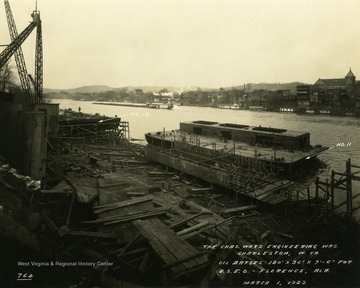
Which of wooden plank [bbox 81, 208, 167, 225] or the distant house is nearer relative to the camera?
wooden plank [bbox 81, 208, 167, 225]

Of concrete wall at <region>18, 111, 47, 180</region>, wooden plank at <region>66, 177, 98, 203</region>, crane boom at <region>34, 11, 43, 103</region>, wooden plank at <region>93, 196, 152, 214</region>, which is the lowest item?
wooden plank at <region>93, 196, 152, 214</region>

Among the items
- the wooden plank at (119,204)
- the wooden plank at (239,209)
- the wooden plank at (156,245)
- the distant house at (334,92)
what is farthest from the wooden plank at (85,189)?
the distant house at (334,92)

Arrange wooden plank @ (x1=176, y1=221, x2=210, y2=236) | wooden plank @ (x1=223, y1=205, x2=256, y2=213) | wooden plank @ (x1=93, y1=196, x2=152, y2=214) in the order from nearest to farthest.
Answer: wooden plank @ (x1=176, y1=221, x2=210, y2=236) → wooden plank @ (x1=93, y1=196, x2=152, y2=214) → wooden plank @ (x1=223, y1=205, x2=256, y2=213)

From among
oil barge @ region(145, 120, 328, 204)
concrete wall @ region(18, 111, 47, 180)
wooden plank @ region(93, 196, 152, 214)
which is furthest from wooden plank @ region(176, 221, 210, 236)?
concrete wall @ region(18, 111, 47, 180)

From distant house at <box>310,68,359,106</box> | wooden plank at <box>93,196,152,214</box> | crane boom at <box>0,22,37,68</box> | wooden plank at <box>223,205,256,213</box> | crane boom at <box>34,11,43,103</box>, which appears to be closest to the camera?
wooden plank at <box>93,196,152,214</box>

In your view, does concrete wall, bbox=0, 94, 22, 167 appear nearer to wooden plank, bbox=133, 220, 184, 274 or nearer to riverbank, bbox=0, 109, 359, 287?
riverbank, bbox=0, 109, 359, 287

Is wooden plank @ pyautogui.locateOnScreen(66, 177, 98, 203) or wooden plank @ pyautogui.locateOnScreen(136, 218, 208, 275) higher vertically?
wooden plank @ pyautogui.locateOnScreen(66, 177, 98, 203)

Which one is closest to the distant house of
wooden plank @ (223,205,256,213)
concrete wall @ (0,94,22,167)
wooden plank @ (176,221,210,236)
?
wooden plank @ (223,205,256,213)

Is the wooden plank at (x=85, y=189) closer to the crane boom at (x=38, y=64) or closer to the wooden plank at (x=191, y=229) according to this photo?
the wooden plank at (x=191, y=229)
